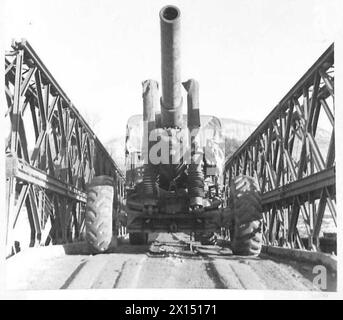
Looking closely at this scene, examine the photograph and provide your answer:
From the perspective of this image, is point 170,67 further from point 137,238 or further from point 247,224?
point 137,238

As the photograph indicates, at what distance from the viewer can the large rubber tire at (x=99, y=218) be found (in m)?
8.27

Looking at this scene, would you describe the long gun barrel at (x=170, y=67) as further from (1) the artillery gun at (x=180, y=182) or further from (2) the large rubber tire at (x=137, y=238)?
(2) the large rubber tire at (x=137, y=238)

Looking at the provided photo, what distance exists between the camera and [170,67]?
8148 mm

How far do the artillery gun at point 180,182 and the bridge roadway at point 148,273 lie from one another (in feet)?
3.99

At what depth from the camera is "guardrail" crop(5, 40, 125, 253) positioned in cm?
716

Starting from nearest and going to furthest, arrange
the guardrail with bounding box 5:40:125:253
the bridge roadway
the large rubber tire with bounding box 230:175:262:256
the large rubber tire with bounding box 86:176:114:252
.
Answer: the bridge roadway, the guardrail with bounding box 5:40:125:253, the large rubber tire with bounding box 86:176:114:252, the large rubber tire with bounding box 230:175:262:256

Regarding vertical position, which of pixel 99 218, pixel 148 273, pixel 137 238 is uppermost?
pixel 99 218

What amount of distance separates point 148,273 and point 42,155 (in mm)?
3747

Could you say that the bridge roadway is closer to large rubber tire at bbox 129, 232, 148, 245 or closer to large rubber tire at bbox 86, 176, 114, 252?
large rubber tire at bbox 86, 176, 114, 252

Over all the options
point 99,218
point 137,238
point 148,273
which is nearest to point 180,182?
point 99,218

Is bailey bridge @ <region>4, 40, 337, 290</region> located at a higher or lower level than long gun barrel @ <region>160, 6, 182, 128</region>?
lower

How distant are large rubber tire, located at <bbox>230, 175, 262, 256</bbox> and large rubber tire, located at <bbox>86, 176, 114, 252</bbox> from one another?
235 cm

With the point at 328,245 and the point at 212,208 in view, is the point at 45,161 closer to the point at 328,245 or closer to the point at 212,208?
the point at 212,208

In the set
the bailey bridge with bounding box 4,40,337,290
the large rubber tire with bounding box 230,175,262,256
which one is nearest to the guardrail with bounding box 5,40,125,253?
the bailey bridge with bounding box 4,40,337,290
